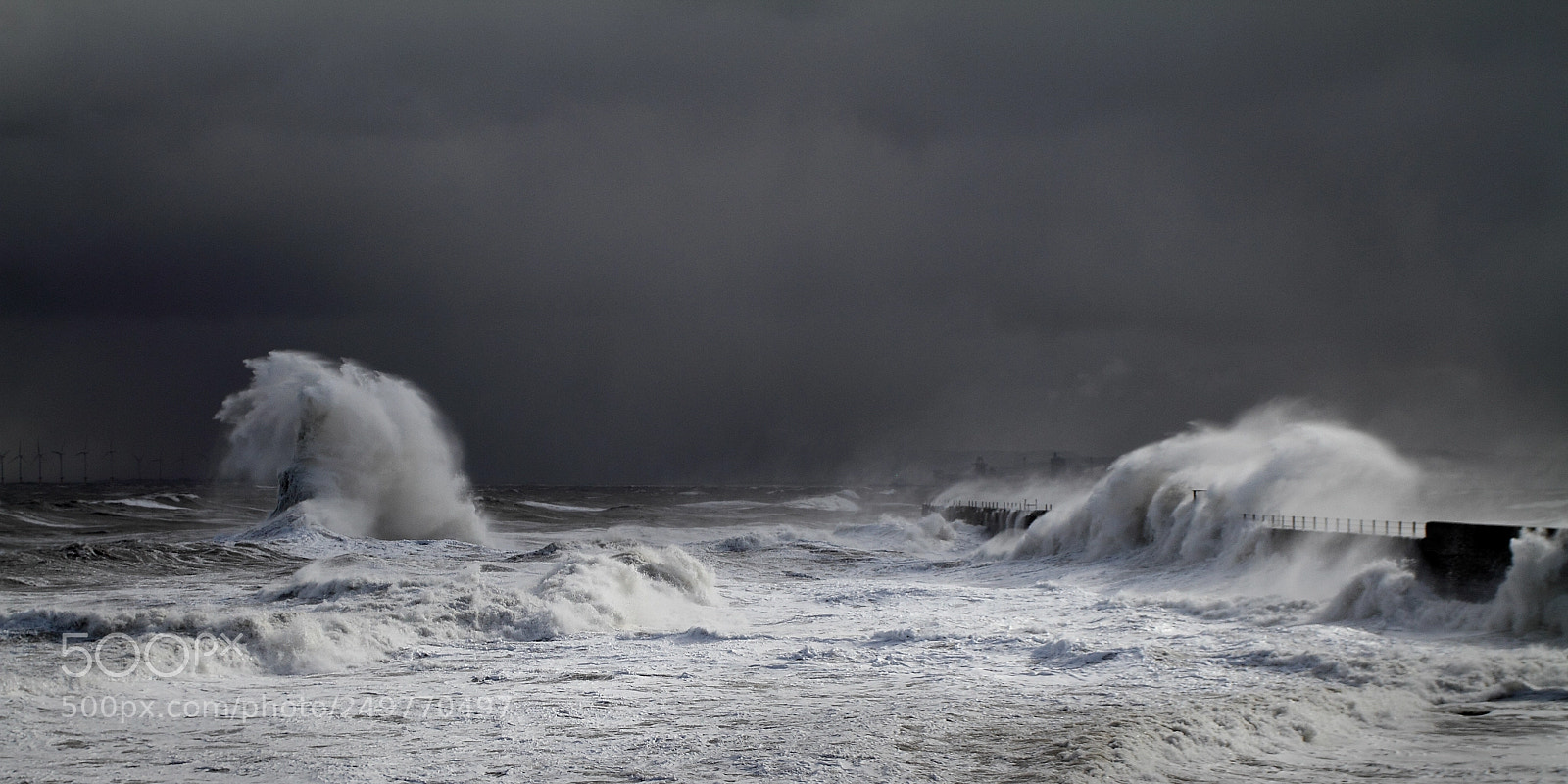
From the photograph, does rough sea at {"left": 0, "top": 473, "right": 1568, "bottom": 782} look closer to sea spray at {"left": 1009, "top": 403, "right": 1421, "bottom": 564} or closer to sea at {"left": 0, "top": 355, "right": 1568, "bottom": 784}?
sea at {"left": 0, "top": 355, "right": 1568, "bottom": 784}

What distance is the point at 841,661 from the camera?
11852 millimetres

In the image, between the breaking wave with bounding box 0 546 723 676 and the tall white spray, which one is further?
the tall white spray

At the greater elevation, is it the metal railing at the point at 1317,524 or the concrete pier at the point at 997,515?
the metal railing at the point at 1317,524

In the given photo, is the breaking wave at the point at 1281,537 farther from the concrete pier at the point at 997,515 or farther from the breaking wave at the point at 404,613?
the breaking wave at the point at 404,613

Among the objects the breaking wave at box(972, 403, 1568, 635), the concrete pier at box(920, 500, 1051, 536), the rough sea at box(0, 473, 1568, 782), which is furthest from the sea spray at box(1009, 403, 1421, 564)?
the concrete pier at box(920, 500, 1051, 536)

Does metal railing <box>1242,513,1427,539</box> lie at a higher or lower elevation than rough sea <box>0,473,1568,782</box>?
higher

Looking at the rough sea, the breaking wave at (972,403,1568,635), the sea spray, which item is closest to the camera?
the rough sea

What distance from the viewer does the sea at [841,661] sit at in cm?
756

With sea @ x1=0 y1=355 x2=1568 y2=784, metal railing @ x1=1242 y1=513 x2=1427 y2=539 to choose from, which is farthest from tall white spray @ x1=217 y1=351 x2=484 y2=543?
metal railing @ x1=1242 y1=513 x2=1427 y2=539

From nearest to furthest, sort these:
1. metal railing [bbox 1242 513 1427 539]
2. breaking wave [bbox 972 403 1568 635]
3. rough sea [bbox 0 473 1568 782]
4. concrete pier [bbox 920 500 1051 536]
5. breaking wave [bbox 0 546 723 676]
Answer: rough sea [bbox 0 473 1568 782] < breaking wave [bbox 0 546 723 676] < breaking wave [bbox 972 403 1568 635] < metal railing [bbox 1242 513 1427 539] < concrete pier [bbox 920 500 1051 536]

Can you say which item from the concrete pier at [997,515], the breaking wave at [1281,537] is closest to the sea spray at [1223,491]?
the breaking wave at [1281,537]

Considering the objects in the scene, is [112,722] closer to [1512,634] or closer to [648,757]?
[648,757]

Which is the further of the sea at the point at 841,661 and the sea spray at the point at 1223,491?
the sea spray at the point at 1223,491

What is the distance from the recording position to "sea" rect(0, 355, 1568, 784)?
7.56 metres
